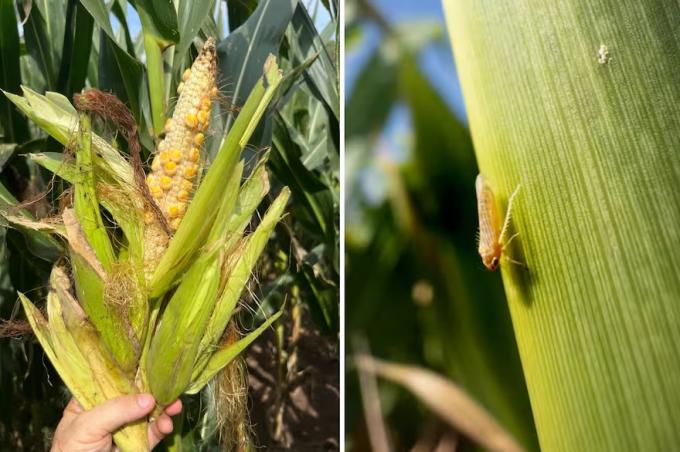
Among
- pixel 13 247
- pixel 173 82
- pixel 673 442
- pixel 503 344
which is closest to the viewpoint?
pixel 673 442

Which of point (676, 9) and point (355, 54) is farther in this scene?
point (355, 54)

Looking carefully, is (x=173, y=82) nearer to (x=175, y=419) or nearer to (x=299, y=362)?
(x=175, y=419)

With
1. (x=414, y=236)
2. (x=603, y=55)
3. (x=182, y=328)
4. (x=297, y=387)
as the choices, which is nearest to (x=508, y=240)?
(x=603, y=55)

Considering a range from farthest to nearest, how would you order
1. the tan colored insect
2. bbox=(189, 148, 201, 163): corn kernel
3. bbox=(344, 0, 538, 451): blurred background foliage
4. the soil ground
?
the soil ground < bbox=(189, 148, 201, 163): corn kernel < bbox=(344, 0, 538, 451): blurred background foliage < the tan colored insect

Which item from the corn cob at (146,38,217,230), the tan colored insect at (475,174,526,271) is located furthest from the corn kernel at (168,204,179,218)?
the tan colored insect at (475,174,526,271)

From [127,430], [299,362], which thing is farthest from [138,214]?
[299,362]

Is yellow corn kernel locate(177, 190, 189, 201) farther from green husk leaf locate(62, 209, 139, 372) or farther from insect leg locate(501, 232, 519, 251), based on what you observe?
insect leg locate(501, 232, 519, 251)

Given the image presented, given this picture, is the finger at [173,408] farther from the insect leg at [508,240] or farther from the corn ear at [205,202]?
the insect leg at [508,240]
